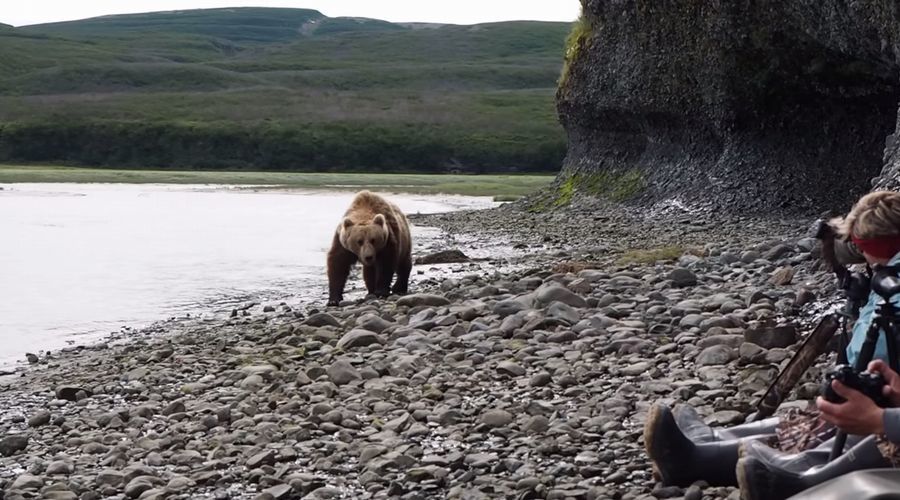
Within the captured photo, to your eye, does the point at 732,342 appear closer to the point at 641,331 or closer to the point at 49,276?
the point at 641,331

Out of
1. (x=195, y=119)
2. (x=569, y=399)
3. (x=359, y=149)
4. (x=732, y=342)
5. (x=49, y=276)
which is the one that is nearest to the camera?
(x=569, y=399)

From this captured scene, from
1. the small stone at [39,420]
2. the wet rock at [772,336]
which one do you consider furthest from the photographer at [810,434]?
the small stone at [39,420]

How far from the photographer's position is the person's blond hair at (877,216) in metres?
4.97

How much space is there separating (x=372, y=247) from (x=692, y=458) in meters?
9.56

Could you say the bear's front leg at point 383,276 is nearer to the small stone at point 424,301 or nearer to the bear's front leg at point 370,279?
the bear's front leg at point 370,279

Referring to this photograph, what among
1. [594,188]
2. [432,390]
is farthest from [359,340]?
[594,188]

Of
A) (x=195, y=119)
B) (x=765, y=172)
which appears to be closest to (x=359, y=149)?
(x=195, y=119)

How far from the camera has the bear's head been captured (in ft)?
49.8

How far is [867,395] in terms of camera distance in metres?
4.59

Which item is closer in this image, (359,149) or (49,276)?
(49,276)

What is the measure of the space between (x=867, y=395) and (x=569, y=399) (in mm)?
3785

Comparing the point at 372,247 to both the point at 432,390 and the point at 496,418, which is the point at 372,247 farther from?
the point at 496,418

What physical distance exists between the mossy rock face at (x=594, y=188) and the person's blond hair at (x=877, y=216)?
2453 centimetres

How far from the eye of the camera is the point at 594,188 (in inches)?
1292
